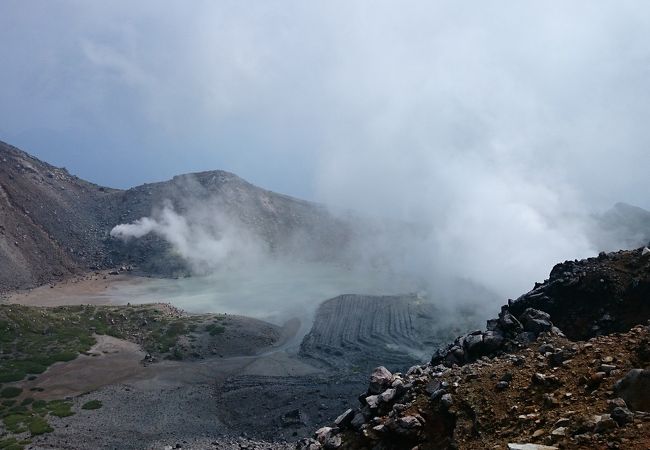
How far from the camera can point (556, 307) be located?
2755cm

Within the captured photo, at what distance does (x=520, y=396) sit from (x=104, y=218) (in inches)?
4716

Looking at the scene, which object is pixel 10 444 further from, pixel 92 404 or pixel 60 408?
pixel 92 404

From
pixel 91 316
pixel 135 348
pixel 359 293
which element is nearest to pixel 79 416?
pixel 135 348

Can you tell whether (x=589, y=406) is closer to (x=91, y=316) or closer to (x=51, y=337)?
(x=51, y=337)

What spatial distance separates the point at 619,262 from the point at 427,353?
37629 mm

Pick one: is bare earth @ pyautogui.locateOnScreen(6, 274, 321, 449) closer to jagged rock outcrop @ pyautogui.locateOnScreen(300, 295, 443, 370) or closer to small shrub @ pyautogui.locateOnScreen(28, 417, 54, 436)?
small shrub @ pyautogui.locateOnScreen(28, 417, 54, 436)

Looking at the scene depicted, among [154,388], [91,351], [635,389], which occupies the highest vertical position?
[635,389]

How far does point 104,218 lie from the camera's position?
11988 centimetres

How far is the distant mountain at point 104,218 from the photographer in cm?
9719

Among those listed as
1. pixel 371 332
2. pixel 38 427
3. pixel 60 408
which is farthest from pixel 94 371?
pixel 371 332

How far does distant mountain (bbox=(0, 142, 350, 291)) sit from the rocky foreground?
284 ft

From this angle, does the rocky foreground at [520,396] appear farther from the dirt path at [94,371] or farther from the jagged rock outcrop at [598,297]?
the dirt path at [94,371]

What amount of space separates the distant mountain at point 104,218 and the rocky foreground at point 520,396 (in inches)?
3407

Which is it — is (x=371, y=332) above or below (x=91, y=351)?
above
